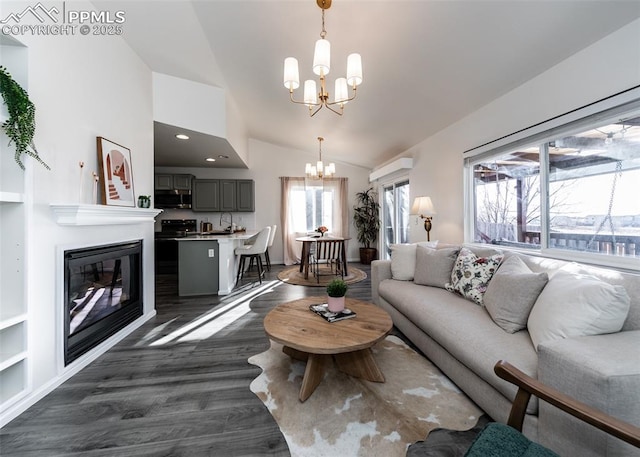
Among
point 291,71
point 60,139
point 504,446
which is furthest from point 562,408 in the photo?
point 60,139

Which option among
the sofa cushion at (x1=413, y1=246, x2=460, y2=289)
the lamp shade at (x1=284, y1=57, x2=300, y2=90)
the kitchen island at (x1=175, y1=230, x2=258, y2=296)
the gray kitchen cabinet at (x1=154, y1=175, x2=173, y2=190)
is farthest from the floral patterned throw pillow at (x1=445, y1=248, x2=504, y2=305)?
the gray kitchen cabinet at (x1=154, y1=175, x2=173, y2=190)

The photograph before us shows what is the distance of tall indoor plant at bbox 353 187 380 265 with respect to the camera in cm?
618

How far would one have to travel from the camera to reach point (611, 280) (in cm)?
141

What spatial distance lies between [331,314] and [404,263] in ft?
4.24

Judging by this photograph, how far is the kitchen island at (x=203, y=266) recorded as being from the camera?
11.9ft

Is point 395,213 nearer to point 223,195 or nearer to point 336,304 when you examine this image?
point 223,195

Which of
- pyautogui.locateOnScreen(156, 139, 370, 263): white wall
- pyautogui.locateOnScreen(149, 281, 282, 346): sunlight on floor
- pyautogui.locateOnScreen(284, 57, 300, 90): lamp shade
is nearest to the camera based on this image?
pyautogui.locateOnScreen(284, 57, 300, 90): lamp shade

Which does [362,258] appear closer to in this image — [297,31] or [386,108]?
[386,108]

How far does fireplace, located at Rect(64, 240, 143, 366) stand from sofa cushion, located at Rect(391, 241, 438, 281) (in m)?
2.86

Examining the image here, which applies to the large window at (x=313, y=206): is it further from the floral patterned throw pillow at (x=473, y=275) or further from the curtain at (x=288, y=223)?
the floral patterned throw pillow at (x=473, y=275)

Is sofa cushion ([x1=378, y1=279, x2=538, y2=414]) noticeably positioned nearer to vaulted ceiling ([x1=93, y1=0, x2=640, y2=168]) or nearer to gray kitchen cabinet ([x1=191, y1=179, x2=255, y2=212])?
vaulted ceiling ([x1=93, y1=0, x2=640, y2=168])

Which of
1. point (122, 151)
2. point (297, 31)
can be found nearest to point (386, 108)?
point (297, 31)

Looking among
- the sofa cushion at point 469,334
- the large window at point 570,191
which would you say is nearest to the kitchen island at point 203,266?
the sofa cushion at point 469,334

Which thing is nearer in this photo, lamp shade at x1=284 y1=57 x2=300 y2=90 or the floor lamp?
lamp shade at x1=284 y1=57 x2=300 y2=90
